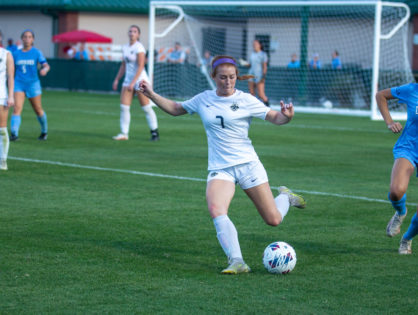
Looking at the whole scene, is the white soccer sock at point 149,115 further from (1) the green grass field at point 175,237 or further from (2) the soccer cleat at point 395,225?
(2) the soccer cleat at point 395,225

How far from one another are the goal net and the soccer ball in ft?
67.0

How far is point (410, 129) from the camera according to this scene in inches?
304

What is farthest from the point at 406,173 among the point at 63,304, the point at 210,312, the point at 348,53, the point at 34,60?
the point at 348,53

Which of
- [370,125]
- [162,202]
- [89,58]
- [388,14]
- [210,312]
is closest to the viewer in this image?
[210,312]

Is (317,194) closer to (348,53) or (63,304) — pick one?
(63,304)

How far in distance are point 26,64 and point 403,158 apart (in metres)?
10.4

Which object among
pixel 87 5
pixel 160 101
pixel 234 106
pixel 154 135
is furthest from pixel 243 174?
pixel 87 5

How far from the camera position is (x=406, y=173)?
24.7 feet

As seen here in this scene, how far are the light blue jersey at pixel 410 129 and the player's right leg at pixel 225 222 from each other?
1.78 m

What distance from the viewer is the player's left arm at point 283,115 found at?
6.79m

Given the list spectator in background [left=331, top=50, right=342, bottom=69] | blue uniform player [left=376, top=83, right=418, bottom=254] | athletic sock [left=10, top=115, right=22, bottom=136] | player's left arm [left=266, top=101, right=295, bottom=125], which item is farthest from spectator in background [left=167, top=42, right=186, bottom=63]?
player's left arm [left=266, top=101, right=295, bottom=125]

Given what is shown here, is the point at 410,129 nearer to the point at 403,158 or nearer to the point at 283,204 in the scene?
the point at 403,158

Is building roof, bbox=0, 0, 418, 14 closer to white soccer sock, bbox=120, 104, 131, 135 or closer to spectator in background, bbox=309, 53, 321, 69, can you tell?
spectator in background, bbox=309, 53, 321, 69

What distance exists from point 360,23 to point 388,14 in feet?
5.89
